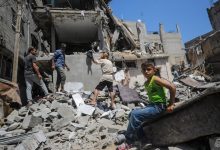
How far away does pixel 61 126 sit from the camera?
22.3ft

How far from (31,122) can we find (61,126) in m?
0.98

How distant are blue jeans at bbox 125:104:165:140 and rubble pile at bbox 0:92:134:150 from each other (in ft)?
2.71

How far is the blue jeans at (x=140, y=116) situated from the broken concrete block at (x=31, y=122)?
3.10 m

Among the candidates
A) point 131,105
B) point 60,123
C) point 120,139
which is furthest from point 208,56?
point 120,139

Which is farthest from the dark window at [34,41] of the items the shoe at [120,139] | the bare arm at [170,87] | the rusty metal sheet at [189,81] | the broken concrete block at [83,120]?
the bare arm at [170,87]

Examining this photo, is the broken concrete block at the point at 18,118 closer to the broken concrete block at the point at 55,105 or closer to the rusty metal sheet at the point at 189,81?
the broken concrete block at the point at 55,105

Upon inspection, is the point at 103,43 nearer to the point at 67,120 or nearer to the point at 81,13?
the point at 81,13

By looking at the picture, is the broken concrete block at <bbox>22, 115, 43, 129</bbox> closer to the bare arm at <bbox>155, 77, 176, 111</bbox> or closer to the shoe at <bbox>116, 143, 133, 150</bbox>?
the shoe at <bbox>116, 143, 133, 150</bbox>

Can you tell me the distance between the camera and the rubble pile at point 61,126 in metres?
5.83

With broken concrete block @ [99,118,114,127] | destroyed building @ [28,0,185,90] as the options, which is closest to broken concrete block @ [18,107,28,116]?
broken concrete block @ [99,118,114,127]

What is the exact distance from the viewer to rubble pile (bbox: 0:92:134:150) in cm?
583

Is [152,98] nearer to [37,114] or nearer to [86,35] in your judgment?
[37,114]

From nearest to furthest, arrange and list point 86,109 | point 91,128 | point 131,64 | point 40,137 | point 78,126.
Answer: point 40,137 < point 91,128 < point 78,126 < point 86,109 < point 131,64

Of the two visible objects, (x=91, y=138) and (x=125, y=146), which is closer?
(x=125, y=146)
